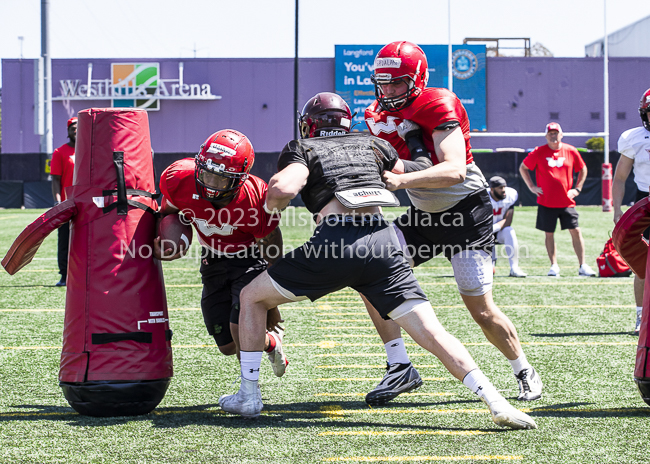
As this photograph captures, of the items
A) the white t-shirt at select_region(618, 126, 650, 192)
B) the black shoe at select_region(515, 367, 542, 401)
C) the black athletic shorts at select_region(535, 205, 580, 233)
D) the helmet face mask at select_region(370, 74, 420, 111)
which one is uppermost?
the helmet face mask at select_region(370, 74, 420, 111)

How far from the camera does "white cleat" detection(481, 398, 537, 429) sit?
10.0 feet

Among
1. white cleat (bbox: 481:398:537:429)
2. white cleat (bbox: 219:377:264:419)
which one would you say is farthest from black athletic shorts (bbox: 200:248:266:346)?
white cleat (bbox: 481:398:537:429)

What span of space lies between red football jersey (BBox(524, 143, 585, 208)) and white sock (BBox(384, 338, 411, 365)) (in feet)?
17.5

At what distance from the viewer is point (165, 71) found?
106 feet

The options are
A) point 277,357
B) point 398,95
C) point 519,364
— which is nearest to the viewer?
point 398,95

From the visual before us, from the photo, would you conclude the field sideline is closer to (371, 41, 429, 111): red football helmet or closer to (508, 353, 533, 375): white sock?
(508, 353, 533, 375): white sock

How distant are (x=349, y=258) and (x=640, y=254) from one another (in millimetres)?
1522

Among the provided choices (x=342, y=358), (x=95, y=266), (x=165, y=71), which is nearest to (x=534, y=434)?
(x=342, y=358)

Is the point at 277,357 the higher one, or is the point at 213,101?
the point at 213,101

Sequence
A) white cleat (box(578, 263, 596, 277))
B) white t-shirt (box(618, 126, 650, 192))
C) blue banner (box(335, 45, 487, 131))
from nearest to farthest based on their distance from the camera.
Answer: white t-shirt (box(618, 126, 650, 192)) < white cleat (box(578, 263, 596, 277)) < blue banner (box(335, 45, 487, 131))

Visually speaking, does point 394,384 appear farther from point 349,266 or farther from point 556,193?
point 556,193

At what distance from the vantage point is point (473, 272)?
3729 millimetres

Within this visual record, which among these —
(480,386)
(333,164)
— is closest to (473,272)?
(480,386)

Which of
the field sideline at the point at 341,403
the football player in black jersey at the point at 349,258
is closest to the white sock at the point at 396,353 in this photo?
the field sideline at the point at 341,403
